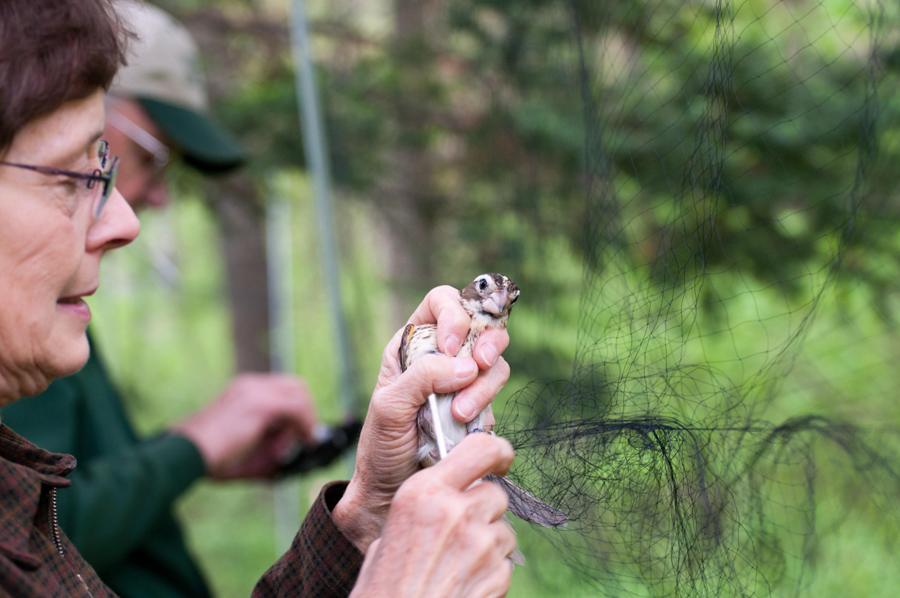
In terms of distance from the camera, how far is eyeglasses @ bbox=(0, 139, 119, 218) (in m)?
1.04

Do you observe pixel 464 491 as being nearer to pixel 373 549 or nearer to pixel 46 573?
pixel 373 549

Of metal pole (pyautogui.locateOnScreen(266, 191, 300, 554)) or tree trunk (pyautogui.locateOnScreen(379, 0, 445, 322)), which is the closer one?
tree trunk (pyautogui.locateOnScreen(379, 0, 445, 322))

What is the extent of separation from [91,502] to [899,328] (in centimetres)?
243

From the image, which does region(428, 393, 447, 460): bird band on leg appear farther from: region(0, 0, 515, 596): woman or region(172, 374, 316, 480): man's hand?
region(172, 374, 316, 480): man's hand

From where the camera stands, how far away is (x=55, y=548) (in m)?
1.17

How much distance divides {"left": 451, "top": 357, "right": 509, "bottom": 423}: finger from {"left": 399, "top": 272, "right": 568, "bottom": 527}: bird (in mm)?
17

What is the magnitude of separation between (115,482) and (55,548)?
95 cm

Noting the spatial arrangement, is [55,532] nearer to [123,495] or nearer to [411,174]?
[123,495]

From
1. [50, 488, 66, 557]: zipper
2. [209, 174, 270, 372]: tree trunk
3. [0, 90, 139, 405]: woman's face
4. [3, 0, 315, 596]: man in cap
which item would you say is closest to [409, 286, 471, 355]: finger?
[0, 90, 139, 405]: woman's face

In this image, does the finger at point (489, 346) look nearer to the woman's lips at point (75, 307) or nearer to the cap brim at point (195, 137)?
the woman's lips at point (75, 307)

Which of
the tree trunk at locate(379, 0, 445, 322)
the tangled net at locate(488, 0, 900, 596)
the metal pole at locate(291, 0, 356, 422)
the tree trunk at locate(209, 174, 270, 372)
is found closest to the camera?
the tangled net at locate(488, 0, 900, 596)

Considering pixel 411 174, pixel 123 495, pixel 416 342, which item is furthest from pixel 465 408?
pixel 411 174

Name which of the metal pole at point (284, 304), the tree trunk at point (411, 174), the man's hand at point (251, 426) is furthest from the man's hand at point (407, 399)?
the metal pole at point (284, 304)

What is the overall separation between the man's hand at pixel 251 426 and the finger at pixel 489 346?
1424mm
